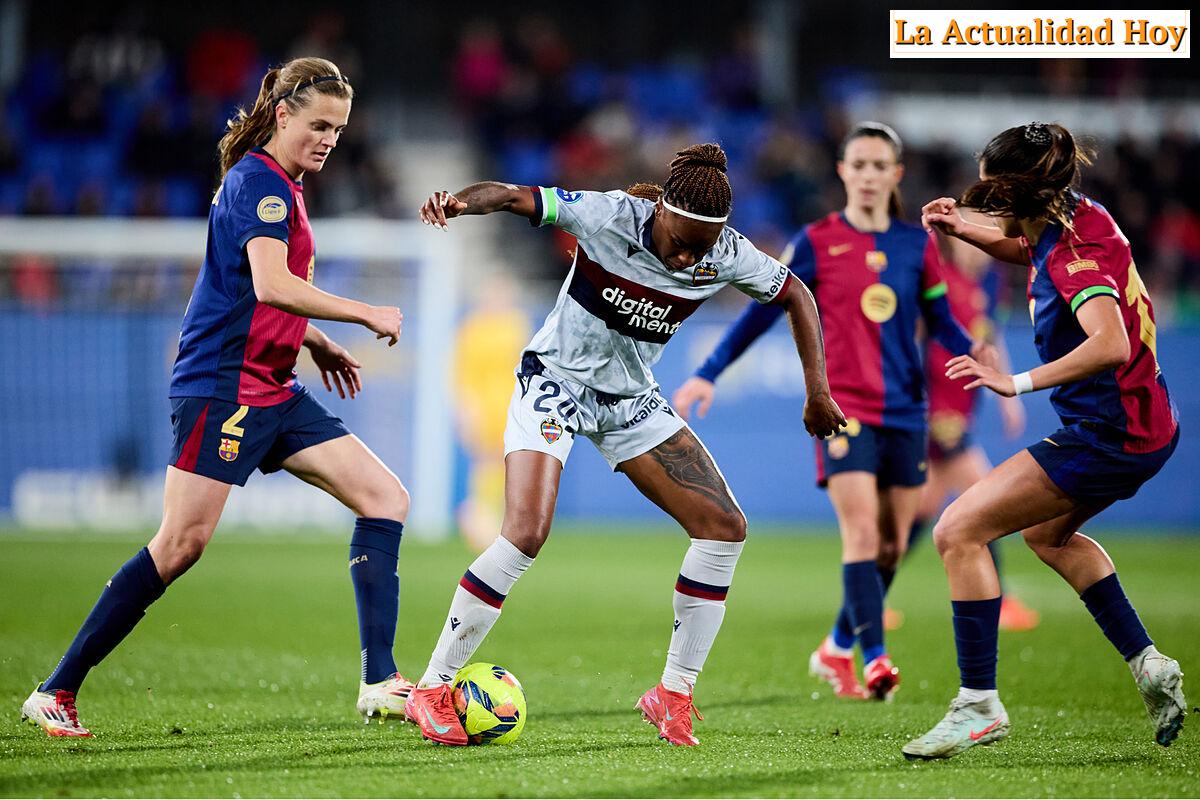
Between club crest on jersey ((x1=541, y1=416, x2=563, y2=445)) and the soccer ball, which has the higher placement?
club crest on jersey ((x1=541, y1=416, x2=563, y2=445))

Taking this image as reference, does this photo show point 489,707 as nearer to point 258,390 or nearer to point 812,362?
point 258,390

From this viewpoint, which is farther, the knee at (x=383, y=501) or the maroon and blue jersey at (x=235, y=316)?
the knee at (x=383, y=501)

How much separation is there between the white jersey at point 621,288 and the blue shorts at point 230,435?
1.00 m

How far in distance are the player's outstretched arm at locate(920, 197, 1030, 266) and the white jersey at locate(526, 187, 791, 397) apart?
0.64 metres

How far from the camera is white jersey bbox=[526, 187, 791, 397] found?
203 inches

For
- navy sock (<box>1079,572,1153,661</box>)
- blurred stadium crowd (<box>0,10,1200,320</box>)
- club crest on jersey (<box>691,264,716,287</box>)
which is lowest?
navy sock (<box>1079,572,1153,661</box>)

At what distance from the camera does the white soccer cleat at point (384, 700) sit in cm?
549

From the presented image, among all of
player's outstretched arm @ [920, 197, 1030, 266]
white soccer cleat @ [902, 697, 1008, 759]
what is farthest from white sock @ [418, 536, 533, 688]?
player's outstretched arm @ [920, 197, 1030, 266]

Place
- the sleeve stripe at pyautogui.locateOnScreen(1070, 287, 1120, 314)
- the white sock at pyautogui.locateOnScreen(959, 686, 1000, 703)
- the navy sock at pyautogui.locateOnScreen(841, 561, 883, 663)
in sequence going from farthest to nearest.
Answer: the navy sock at pyautogui.locateOnScreen(841, 561, 883, 663), the white sock at pyautogui.locateOnScreen(959, 686, 1000, 703), the sleeve stripe at pyautogui.locateOnScreen(1070, 287, 1120, 314)

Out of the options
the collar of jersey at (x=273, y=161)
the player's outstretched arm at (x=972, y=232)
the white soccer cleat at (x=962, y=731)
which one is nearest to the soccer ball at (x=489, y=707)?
the white soccer cleat at (x=962, y=731)

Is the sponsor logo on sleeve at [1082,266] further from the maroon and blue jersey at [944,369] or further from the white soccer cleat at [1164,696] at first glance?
the maroon and blue jersey at [944,369]

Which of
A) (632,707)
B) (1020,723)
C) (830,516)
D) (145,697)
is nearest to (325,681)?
(145,697)

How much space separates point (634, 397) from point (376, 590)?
1325mm

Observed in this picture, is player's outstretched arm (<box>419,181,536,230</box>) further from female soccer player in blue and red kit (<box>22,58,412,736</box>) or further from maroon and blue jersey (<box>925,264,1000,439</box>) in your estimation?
maroon and blue jersey (<box>925,264,1000,439</box>)
